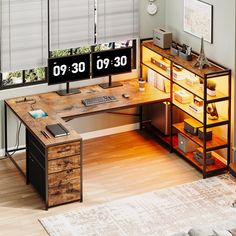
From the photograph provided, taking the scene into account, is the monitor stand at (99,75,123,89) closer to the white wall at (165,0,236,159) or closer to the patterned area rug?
the white wall at (165,0,236,159)

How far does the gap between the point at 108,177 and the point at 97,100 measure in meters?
1.00

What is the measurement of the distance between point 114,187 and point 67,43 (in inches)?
79.6

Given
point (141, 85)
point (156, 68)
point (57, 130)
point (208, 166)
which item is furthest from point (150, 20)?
point (57, 130)

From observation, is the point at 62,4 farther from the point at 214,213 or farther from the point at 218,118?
the point at 214,213

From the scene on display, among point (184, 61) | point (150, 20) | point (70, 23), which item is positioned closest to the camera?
point (184, 61)

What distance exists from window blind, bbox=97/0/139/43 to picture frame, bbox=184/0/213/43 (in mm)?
739

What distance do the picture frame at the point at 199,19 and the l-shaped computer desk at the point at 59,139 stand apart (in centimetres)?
92

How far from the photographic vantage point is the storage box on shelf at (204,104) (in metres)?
9.43

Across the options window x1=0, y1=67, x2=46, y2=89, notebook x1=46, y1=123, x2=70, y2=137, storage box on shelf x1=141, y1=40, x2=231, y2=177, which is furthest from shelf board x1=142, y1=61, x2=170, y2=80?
notebook x1=46, y1=123, x2=70, y2=137

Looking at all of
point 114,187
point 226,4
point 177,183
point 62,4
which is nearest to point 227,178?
point 177,183

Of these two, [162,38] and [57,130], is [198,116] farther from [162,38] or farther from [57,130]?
[57,130]

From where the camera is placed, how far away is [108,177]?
969cm

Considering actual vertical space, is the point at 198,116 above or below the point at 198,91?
below

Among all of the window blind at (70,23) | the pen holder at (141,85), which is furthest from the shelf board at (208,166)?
the window blind at (70,23)
